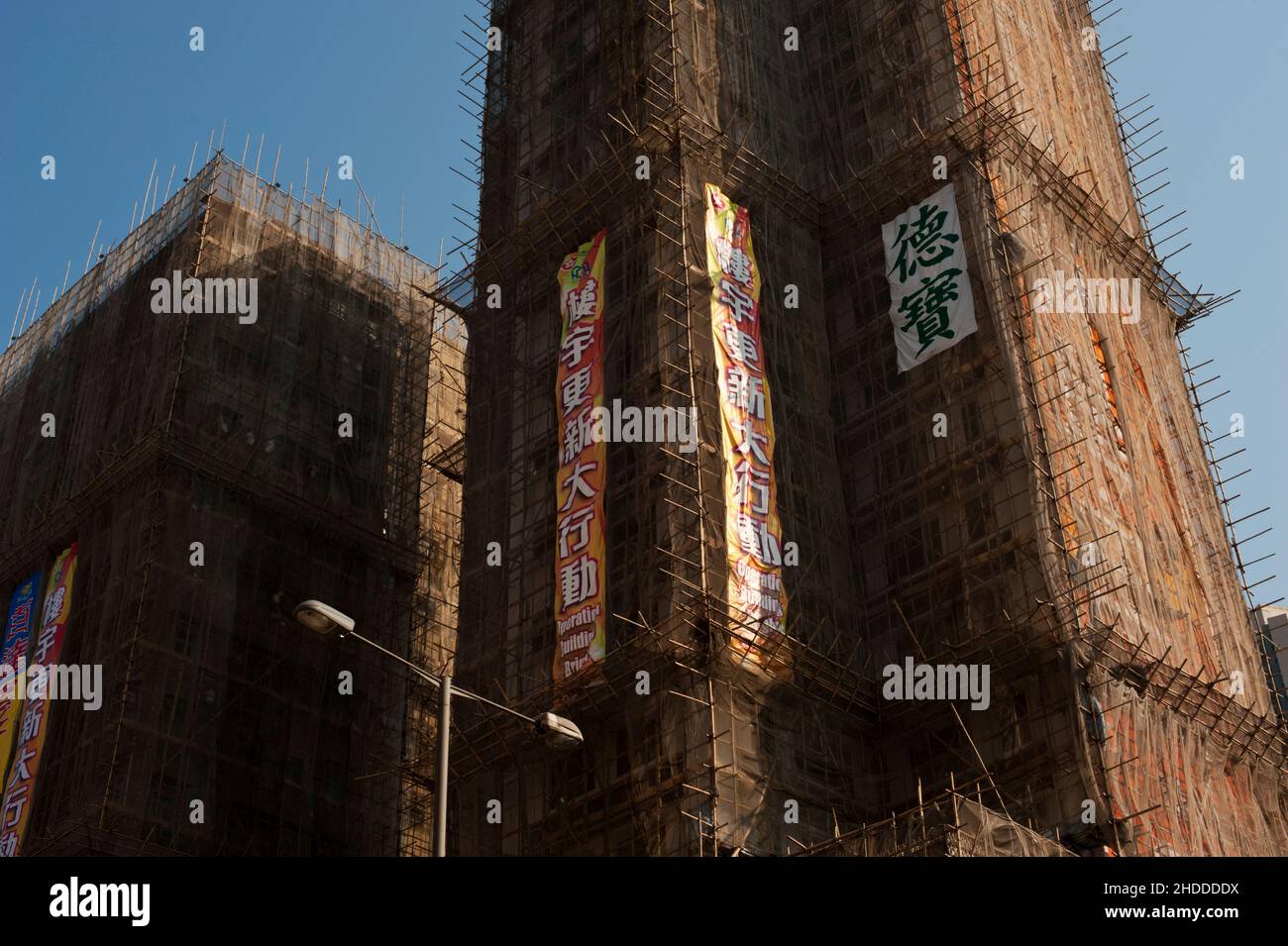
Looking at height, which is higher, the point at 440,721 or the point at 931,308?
the point at 931,308

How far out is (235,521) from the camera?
4572 centimetres

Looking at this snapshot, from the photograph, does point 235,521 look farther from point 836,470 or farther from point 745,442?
point 836,470

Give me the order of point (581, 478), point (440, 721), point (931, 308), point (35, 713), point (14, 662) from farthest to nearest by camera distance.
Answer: point (14, 662)
point (35, 713)
point (931, 308)
point (581, 478)
point (440, 721)

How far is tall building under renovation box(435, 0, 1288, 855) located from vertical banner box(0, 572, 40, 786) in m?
13.9

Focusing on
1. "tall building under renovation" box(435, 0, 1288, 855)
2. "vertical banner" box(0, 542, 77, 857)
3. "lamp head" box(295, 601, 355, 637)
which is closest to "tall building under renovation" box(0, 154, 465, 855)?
"vertical banner" box(0, 542, 77, 857)

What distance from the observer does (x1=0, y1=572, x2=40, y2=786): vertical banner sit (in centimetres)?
4519

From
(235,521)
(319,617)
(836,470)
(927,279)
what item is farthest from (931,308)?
(319,617)

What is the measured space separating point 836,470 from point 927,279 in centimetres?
560

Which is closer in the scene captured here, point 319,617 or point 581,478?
point 319,617

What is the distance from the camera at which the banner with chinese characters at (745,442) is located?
3666cm

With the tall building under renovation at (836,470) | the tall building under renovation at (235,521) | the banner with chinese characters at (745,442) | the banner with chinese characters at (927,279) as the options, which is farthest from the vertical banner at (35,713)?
the banner with chinese characters at (927,279)

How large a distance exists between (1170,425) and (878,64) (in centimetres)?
1371

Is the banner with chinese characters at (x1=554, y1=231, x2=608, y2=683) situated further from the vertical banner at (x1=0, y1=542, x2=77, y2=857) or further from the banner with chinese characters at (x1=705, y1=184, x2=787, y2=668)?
the vertical banner at (x1=0, y1=542, x2=77, y2=857)

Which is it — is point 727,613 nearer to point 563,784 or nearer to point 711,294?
point 563,784
